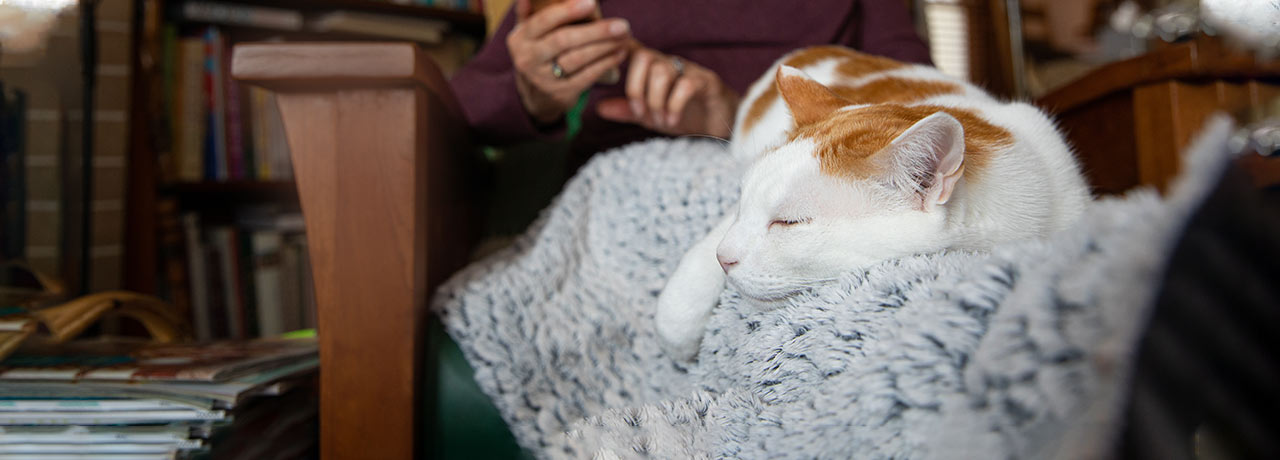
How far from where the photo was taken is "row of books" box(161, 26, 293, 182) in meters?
1.59

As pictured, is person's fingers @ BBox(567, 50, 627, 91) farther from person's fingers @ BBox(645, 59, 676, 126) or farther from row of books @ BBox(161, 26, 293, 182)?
row of books @ BBox(161, 26, 293, 182)

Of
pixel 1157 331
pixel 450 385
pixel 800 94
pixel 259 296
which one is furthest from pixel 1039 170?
pixel 259 296

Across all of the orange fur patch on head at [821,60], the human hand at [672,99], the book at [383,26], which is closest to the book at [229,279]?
the book at [383,26]

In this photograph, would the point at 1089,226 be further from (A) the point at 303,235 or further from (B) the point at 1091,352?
(A) the point at 303,235

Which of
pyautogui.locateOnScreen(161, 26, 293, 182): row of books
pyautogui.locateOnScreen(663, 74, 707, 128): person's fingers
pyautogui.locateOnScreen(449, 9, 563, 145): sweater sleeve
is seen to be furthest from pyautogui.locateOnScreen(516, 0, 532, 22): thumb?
pyautogui.locateOnScreen(161, 26, 293, 182): row of books

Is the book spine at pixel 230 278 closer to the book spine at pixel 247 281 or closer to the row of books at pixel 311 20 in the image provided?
the book spine at pixel 247 281

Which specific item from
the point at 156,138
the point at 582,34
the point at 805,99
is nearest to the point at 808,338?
the point at 805,99

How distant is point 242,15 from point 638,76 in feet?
4.55

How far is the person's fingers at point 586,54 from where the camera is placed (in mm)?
825

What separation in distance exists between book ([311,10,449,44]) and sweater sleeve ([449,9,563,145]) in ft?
2.79

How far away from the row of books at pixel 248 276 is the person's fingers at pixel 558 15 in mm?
1162

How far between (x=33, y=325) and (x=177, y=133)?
1113mm

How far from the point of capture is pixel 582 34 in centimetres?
81

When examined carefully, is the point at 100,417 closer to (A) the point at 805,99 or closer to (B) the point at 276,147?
(A) the point at 805,99
